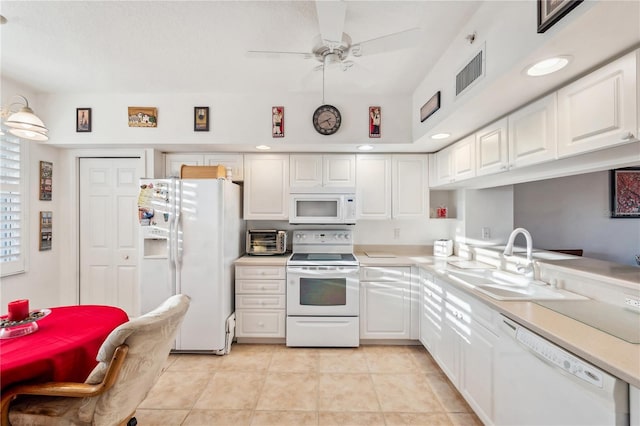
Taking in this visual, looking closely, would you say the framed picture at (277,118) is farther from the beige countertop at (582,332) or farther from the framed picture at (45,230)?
the framed picture at (45,230)

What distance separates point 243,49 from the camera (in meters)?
2.03

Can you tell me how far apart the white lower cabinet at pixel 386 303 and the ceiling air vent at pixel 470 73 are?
5.86 ft

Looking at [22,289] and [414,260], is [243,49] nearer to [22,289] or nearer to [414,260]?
[414,260]

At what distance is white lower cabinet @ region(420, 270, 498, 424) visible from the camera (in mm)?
1619

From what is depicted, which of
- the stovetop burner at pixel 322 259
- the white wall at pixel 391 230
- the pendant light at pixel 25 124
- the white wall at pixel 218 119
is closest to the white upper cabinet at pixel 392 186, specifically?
the white wall at pixel 391 230

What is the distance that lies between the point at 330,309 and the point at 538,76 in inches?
97.2

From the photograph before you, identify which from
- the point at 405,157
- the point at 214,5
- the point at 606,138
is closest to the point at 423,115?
the point at 405,157

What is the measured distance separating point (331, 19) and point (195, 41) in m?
1.11

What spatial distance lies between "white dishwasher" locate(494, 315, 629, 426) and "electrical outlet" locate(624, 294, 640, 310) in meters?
0.60

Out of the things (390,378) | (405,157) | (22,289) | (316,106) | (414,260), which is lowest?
(390,378)

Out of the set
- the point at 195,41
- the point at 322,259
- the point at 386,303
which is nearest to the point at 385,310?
Answer: the point at 386,303

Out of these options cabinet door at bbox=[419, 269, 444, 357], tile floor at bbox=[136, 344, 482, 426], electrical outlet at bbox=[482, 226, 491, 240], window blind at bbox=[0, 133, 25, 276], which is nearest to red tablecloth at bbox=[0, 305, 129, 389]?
tile floor at bbox=[136, 344, 482, 426]

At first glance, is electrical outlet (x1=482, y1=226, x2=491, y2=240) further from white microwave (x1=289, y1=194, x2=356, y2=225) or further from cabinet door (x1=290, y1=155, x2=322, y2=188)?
cabinet door (x1=290, y1=155, x2=322, y2=188)

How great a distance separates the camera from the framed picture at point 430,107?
2224 millimetres
